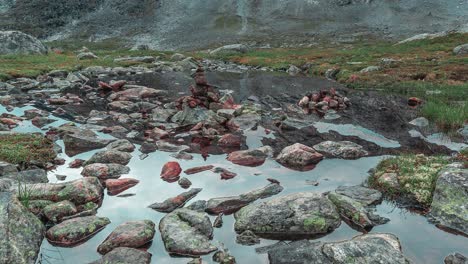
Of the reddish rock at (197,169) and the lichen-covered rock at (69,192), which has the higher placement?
the lichen-covered rock at (69,192)

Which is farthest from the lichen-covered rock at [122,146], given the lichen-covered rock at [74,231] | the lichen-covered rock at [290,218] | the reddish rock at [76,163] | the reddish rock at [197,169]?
the lichen-covered rock at [290,218]

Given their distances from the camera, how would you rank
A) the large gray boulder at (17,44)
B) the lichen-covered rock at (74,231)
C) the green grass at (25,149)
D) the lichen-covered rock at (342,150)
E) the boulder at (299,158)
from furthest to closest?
1. the large gray boulder at (17,44)
2. the lichen-covered rock at (342,150)
3. the boulder at (299,158)
4. the green grass at (25,149)
5. the lichen-covered rock at (74,231)

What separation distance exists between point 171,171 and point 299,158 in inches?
176

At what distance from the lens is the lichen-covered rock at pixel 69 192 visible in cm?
973

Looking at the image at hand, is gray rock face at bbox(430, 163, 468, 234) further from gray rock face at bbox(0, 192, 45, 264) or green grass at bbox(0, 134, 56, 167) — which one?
green grass at bbox(0, 134, 56, 167)

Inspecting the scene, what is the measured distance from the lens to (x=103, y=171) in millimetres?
11938

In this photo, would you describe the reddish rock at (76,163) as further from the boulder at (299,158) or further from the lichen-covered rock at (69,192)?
the boulder at (299,158)

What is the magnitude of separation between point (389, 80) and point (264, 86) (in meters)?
11.3

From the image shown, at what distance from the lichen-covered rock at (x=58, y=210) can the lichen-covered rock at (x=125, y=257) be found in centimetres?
225

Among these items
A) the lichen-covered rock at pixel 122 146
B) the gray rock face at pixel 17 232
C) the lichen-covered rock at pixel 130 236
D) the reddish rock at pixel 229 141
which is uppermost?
the gray rock face at pixel 17 232

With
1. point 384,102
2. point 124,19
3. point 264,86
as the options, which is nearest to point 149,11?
point 124,19

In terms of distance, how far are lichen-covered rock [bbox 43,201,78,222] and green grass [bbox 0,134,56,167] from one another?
4.09m

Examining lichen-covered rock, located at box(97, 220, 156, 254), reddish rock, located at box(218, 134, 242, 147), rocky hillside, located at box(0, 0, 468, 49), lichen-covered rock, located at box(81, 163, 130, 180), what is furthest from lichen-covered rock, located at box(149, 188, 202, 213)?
rocky hillside, located at box(0, 0, 468, 49)

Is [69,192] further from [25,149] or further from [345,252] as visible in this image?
[345,252]
